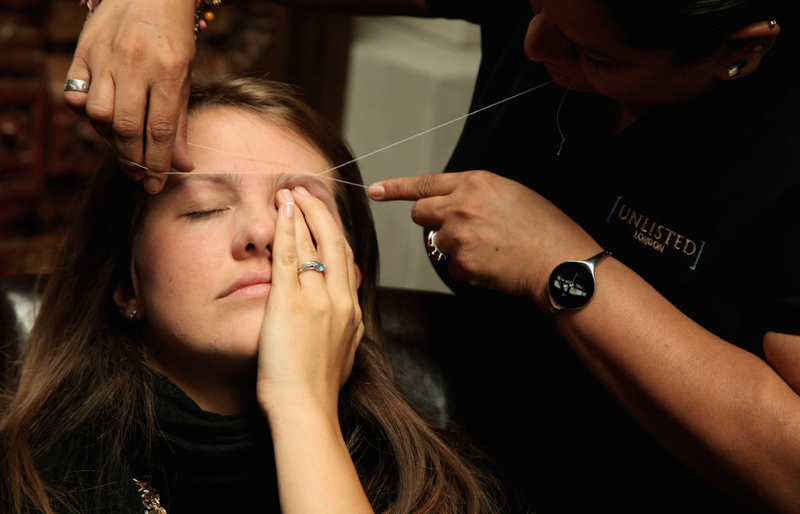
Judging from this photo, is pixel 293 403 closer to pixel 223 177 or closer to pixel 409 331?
pixel 223 177

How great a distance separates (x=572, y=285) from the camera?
1.05m

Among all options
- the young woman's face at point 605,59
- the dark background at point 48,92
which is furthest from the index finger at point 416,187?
the dark background at point 48,92

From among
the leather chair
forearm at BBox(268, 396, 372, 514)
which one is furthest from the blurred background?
forearm at BBox(268, 396, 372, 514)

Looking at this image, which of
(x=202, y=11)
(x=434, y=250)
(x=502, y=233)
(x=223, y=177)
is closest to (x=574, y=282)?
(x=502, y=233)

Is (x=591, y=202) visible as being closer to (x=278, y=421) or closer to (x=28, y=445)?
(x=278, y=421)

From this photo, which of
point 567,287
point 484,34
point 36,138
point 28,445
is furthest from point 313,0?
point 36,138

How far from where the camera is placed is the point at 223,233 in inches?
47.2

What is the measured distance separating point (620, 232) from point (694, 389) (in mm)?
285

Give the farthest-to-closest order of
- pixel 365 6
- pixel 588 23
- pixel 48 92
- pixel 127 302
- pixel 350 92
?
pixel 350 92 → pixel 48 92 → pixel 365 6 → pixel 127 302 → pixel 588 23

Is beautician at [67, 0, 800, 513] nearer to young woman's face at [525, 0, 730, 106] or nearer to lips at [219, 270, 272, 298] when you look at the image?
young woman's face at [525, 0, 730, 106]

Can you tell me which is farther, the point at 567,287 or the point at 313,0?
the point at 313,0

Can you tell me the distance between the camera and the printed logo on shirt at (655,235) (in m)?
1.08

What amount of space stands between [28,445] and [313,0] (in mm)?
990

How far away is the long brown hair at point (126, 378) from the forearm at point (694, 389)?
0.38 m
